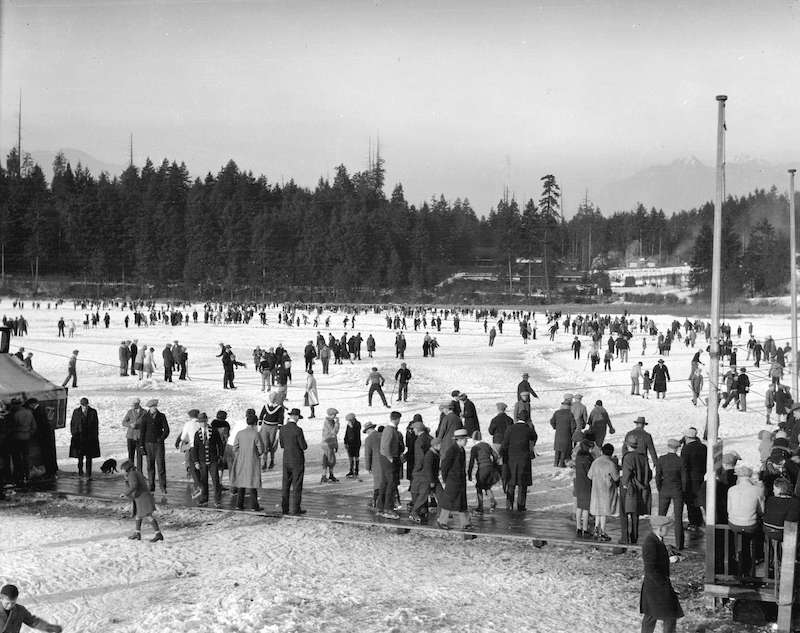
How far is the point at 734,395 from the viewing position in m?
23.0

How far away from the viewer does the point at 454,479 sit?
10.7 m

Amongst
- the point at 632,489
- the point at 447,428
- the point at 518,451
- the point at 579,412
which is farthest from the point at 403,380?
the point at 632,489

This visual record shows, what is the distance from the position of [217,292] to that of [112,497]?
9004 centimetres

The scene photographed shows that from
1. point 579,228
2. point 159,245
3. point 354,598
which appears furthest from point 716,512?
point 579,228

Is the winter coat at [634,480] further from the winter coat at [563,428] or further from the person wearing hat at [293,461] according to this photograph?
the winter coat at [563,428]

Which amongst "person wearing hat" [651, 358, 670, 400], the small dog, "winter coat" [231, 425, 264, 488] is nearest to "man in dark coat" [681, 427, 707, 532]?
"winter coat" [231, 425, 264, 488]

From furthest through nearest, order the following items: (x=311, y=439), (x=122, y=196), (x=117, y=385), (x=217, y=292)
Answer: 1. (x=122, y=196)
2. (x=217, y=292)
3. (x=117, y=385)
4. (x=311, y=439)

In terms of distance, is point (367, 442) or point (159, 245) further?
point (159, 245)

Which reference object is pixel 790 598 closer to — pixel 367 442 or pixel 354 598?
pixel 354 598

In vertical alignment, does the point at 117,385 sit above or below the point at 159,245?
below

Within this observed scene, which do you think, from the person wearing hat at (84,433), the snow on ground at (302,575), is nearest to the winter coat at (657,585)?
the snow on ground at (302,575)

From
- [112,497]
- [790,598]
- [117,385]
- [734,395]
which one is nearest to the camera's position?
[790,598]

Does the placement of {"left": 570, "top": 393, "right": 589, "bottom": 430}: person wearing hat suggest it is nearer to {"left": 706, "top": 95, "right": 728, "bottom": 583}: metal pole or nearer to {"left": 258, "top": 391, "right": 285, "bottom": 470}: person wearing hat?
{"left": 258, "top": 391, "right": 285, "bottom": 470}: person wearing hat

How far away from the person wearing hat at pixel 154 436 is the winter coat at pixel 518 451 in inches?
192
